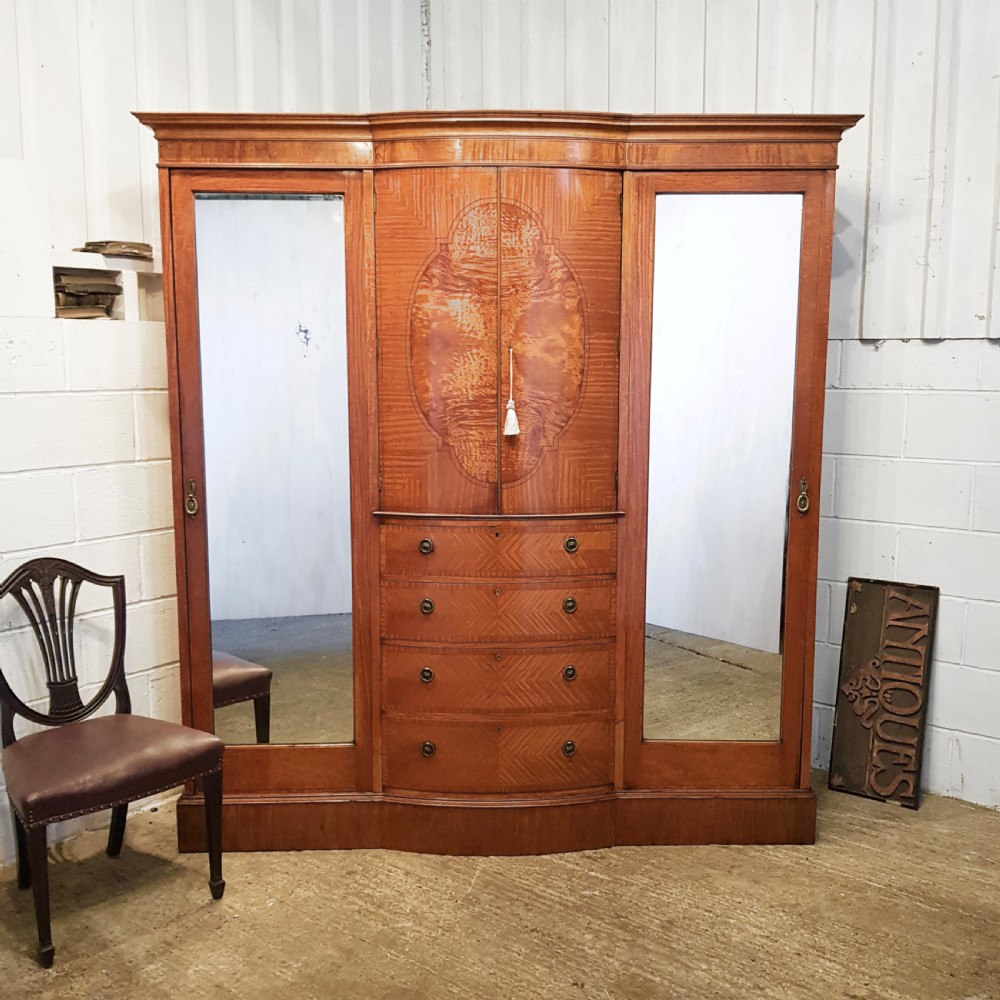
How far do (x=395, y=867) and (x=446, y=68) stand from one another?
9.12 ft

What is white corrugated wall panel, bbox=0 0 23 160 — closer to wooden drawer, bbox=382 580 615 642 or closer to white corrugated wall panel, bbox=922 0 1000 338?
wooden drawer, bbox=382 580 615 642

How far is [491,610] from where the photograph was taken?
277 centimetres

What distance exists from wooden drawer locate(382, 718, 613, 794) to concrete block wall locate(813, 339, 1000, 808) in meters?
1.12

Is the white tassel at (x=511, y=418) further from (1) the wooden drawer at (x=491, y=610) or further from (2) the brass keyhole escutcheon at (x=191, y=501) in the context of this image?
(2) the brass keyhole escutcheon at (x=191, y=501)

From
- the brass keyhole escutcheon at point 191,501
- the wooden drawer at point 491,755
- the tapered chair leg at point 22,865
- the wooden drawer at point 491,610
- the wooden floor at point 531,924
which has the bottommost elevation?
the wooden floor at point 531,924

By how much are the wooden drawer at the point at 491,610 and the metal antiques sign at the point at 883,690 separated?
1038 millimetres

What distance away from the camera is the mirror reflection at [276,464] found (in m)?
2.69

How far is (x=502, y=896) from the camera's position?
2.62m

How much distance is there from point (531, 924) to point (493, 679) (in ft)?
2.08

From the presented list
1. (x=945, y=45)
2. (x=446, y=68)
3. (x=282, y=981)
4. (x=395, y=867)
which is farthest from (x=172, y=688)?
(x=945, y=45)

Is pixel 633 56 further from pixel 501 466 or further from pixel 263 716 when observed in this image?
pixel 263 716

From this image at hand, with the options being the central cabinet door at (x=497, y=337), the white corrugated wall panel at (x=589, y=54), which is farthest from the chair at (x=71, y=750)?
the white corrugated wall panel at (x=589, y=54)

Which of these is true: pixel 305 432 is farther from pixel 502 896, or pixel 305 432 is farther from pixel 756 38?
pixel 756 38

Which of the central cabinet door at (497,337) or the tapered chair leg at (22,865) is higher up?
the central cabinet door at (497,337)
